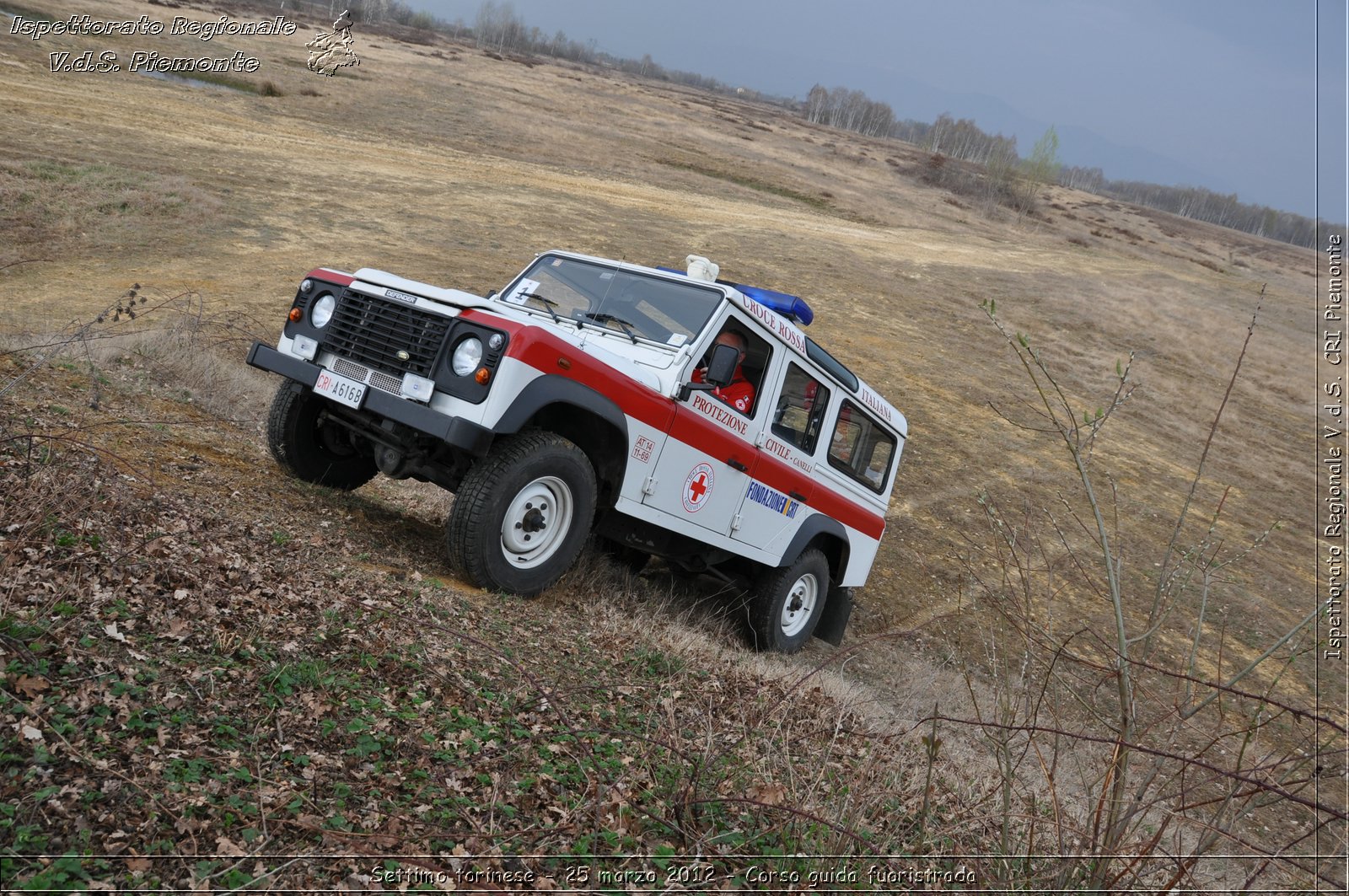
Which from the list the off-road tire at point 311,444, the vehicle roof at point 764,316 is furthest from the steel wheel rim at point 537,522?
the vehicle roof at point 764,316

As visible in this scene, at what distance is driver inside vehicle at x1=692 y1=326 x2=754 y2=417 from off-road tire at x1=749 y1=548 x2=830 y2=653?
5.25ft

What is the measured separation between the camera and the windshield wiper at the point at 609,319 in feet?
21.7

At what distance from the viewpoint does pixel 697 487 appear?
259 inches

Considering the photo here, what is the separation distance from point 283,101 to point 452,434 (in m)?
33.8

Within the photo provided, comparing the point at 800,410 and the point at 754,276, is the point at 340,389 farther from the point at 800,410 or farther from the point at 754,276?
the point at 754,276

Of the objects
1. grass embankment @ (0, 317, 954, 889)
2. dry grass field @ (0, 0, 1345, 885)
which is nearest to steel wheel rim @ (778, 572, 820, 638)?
dry grass field @ (0, 0, 1345, 885)

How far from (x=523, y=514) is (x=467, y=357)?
0.99 metres

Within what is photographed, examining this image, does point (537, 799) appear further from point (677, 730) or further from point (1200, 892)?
point (1200, 892)

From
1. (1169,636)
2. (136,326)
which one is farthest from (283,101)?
(1169,636)

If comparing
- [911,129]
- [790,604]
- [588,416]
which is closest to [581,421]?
[588,416]

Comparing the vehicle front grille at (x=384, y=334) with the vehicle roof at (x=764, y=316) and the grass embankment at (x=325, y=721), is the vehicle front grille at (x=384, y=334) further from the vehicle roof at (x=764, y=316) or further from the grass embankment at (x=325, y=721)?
the vehicle roof at (x=764, y=316)

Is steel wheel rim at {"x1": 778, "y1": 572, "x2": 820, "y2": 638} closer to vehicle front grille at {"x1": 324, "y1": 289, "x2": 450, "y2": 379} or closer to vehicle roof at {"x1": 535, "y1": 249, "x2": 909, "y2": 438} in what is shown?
vehicle roof at {"x1": 535, "y1": 249, "x2": 909, "y2": 438}

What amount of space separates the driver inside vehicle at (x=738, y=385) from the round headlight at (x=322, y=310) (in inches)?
95.5

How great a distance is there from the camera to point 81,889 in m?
2.53
